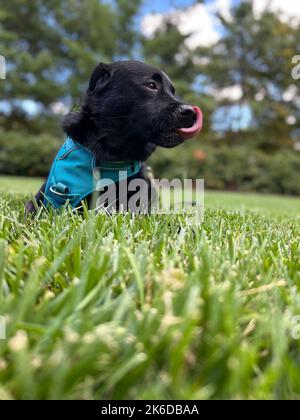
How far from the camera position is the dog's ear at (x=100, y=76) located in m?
2.38

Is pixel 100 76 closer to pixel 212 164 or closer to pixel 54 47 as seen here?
pixel 212 164

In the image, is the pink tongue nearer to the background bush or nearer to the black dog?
the black dog

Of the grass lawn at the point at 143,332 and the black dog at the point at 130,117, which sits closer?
the grass lawn at the point at 143,332

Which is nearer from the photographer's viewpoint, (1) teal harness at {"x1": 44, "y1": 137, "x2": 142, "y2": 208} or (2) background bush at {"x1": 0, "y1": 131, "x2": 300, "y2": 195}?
(1) teal harness at {"x1": 44, "y1": 137, "x2": 142, "y2": 208}

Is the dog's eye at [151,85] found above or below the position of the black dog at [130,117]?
above

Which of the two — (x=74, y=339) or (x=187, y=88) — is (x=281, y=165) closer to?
Result: (x=187, y=88)

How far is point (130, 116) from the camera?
88.7 inches

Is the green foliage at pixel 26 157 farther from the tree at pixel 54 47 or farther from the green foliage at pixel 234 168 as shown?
the tree at pixel 54 47

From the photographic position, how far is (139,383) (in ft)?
1.84

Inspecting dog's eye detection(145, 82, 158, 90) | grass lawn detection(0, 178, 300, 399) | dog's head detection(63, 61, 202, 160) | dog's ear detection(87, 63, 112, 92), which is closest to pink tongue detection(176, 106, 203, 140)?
dog's head detection(63, 61, 202, 160)

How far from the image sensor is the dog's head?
217cm

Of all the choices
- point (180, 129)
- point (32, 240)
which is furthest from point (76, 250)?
point (180, 129)

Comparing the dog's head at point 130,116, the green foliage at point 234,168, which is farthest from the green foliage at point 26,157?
the dog's head at point 130,116

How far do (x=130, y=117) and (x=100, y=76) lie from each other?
390 mm
